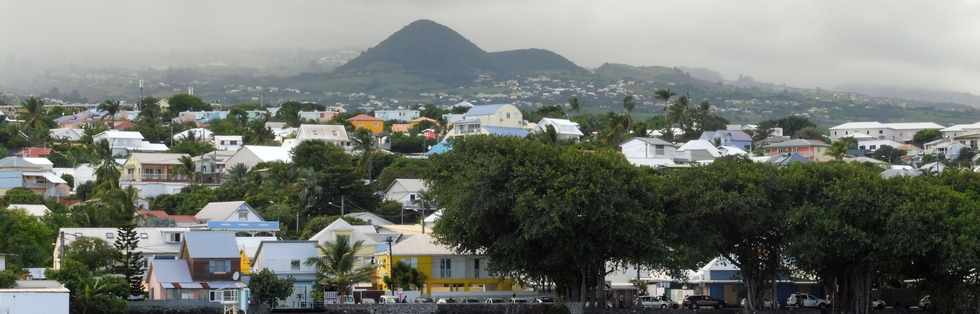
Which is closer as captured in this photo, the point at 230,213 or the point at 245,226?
the point at 245,226

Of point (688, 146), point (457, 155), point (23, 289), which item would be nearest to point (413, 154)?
point (688, 146)

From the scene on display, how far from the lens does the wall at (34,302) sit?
6072cm

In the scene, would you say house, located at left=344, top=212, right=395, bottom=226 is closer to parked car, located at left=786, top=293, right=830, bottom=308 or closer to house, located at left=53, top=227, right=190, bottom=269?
house, located at left=53, top=227, right=190, bottom=269

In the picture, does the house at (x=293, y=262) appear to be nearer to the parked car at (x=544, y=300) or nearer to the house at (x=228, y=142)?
the parked car at (x=544, y=300)

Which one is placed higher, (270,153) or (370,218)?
(270,153)

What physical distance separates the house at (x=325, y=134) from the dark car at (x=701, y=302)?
98960 mm

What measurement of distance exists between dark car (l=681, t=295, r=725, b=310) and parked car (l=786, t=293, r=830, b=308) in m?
4.71

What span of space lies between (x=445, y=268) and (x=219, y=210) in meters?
32.9

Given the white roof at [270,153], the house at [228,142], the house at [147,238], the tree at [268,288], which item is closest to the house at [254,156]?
the white roof at [270,153]

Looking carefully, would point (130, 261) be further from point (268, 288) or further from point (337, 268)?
point (337, 268)

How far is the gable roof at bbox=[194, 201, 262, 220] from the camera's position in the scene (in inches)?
4483

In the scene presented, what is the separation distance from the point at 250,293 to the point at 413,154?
359ft

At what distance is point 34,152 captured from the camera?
170 metres

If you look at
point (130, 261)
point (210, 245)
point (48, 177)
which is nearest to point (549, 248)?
point (210, 245)
